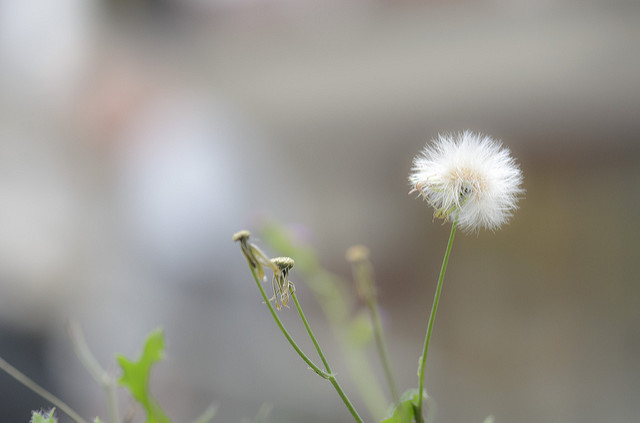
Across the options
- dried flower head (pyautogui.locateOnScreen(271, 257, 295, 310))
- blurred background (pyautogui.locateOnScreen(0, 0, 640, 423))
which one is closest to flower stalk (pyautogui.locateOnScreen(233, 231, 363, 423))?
dried flower head (pyautogui.locateOnScreen(271, 257, 295, 310))

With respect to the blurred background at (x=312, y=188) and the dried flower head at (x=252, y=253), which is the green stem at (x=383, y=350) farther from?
the blurred background at (x=312, y=188)

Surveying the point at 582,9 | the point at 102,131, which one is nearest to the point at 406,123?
the point at 582,9

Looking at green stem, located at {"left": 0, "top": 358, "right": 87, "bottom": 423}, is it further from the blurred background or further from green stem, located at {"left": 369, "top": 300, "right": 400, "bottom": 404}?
the blurred background

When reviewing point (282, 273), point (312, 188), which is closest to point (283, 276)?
point (282, 273)

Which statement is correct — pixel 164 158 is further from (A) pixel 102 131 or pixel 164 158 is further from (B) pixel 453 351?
(B) pixel 453 351

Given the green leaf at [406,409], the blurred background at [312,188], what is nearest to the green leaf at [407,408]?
the green leaf at [406,409]
